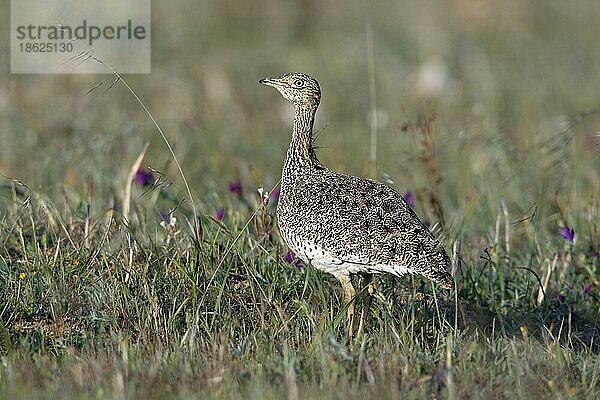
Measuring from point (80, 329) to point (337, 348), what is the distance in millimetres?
1269

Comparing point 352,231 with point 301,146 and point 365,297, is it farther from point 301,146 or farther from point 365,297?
point 301,146

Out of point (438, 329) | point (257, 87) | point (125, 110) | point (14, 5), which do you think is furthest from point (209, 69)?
point (438, 329)

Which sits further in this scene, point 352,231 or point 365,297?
point 365,297

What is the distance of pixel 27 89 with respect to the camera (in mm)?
10508

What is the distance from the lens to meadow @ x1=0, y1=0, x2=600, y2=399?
445cm

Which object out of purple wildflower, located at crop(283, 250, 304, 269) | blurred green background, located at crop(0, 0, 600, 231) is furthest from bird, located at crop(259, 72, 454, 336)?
blurred green background, located at crop(0, 0, 600, 231)

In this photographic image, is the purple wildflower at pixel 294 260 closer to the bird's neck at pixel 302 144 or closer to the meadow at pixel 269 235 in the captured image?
the meadow at pixel 269 235

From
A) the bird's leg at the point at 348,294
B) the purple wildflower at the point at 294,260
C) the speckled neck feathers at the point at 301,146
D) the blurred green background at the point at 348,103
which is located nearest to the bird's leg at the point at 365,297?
the bird's leg at the point at 348,294

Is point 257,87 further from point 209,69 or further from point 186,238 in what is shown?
point 186,238

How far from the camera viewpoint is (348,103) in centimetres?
1102

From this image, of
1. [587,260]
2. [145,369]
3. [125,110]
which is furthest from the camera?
[125,110]

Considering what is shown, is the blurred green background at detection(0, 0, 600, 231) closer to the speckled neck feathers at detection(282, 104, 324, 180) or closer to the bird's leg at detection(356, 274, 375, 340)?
the speckled neck feathers at detection(282, 104, 324, 180)

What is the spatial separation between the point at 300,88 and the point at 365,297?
1150mm

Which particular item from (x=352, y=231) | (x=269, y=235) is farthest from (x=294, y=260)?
(x=352, y=231)
